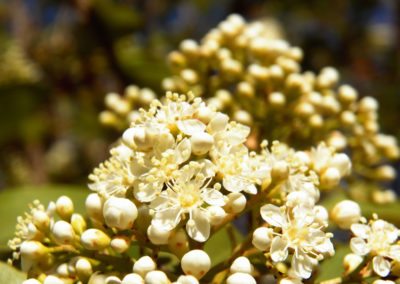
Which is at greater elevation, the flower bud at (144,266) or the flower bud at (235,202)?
the flower bud at (235,202)

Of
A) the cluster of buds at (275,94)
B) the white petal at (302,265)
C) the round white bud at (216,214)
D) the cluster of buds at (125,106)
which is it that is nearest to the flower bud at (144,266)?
the round white bud at (216,214)

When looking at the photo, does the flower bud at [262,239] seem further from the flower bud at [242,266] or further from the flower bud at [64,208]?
the flower bud at [64,208]

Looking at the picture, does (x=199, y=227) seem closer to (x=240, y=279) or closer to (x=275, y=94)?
(x=240, y=279)

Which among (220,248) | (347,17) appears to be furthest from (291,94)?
(347,17)

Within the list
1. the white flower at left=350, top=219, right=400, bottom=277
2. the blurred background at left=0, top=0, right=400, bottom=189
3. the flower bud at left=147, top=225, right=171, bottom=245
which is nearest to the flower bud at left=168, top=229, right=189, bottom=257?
the flower bud at left=147, top=225, right=171, bottom=245

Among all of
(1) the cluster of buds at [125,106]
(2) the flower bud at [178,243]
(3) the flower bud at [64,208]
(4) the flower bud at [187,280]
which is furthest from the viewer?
(1) the cluster of buds at [125,106]

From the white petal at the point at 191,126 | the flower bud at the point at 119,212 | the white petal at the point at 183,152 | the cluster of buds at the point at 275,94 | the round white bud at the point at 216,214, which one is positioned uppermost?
the cluster of buds at the point at 275,94

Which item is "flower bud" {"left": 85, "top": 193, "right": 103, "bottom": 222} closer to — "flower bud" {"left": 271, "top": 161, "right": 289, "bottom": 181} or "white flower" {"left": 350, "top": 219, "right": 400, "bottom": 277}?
"flower bud" {"left": 271, "top": 161, "right": 289, "bottom": 181}
